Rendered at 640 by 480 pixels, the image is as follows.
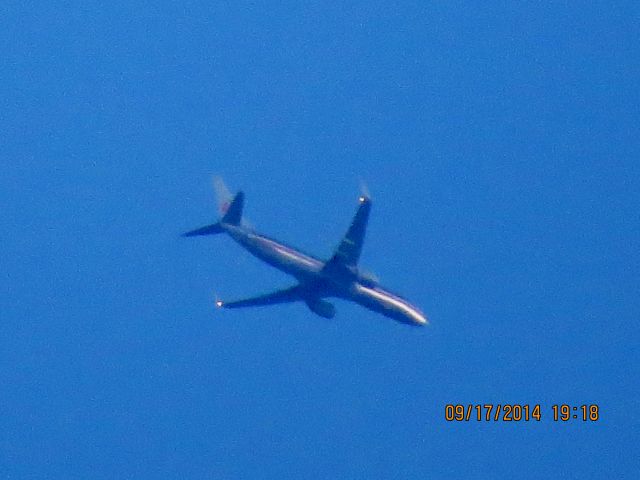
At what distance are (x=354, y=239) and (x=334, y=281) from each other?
3.28 meters

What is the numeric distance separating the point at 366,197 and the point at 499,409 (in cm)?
1706

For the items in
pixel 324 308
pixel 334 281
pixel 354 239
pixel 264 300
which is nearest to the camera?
pixel 354 239

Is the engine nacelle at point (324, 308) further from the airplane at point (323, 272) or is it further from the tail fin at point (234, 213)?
the tail fin at point (234, 213)

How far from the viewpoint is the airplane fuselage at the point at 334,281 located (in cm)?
6278

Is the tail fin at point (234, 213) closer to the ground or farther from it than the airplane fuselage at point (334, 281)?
farther from it

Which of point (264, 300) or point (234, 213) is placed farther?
point (264, 300)

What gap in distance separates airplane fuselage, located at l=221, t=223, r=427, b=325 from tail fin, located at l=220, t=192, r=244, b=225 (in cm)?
181

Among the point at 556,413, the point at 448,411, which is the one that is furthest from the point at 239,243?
the point at 556,413

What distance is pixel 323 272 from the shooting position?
62844 millimetres

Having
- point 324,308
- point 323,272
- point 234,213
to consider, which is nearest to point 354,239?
point 323,272

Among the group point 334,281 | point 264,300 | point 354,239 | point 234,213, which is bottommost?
point 334,281

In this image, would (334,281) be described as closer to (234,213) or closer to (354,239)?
(354,239)

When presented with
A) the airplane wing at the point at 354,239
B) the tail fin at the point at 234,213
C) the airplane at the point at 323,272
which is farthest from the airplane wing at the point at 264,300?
the airplane wing at the point at 354,239

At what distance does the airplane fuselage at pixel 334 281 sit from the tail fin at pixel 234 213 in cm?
181
